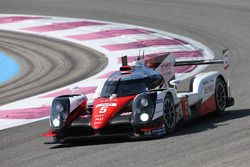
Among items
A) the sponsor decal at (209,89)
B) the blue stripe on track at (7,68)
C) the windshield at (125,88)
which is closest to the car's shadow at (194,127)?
the sponsor decal at (209,89)

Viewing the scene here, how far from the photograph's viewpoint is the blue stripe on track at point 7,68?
21.2m

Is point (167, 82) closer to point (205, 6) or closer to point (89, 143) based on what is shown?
point (89, 143)

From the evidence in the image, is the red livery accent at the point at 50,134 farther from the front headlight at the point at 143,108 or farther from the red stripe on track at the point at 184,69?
the red stripe on track at the point at 184,69

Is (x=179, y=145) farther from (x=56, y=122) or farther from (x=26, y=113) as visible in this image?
(x=26, y=113)

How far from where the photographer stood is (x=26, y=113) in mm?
15922

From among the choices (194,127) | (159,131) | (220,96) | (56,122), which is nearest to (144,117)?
(159,131)

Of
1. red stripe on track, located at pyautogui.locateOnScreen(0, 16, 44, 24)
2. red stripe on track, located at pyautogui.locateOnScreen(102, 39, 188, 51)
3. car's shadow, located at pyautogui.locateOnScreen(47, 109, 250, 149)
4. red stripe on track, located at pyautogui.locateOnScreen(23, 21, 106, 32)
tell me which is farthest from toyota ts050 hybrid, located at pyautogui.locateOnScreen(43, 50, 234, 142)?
red stripe on track, located at pyautogui.locateOnScreen(0, 16, 44, 24)

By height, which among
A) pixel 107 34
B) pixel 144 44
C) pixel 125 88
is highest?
pixel 107 34

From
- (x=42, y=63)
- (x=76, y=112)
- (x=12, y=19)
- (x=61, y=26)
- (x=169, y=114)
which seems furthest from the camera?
(x=12, y=19)

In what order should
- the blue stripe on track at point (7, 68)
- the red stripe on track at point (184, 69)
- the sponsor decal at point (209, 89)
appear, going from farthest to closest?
the blue stripe on track at point (7, 68) → the red stripe on track at point (184, 69) → the sponsor decal at point (209, 89)

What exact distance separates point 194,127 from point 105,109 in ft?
5.34

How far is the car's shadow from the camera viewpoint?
12805 millimetres

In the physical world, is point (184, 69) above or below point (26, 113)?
above

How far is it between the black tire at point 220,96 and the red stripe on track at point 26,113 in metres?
3.41
